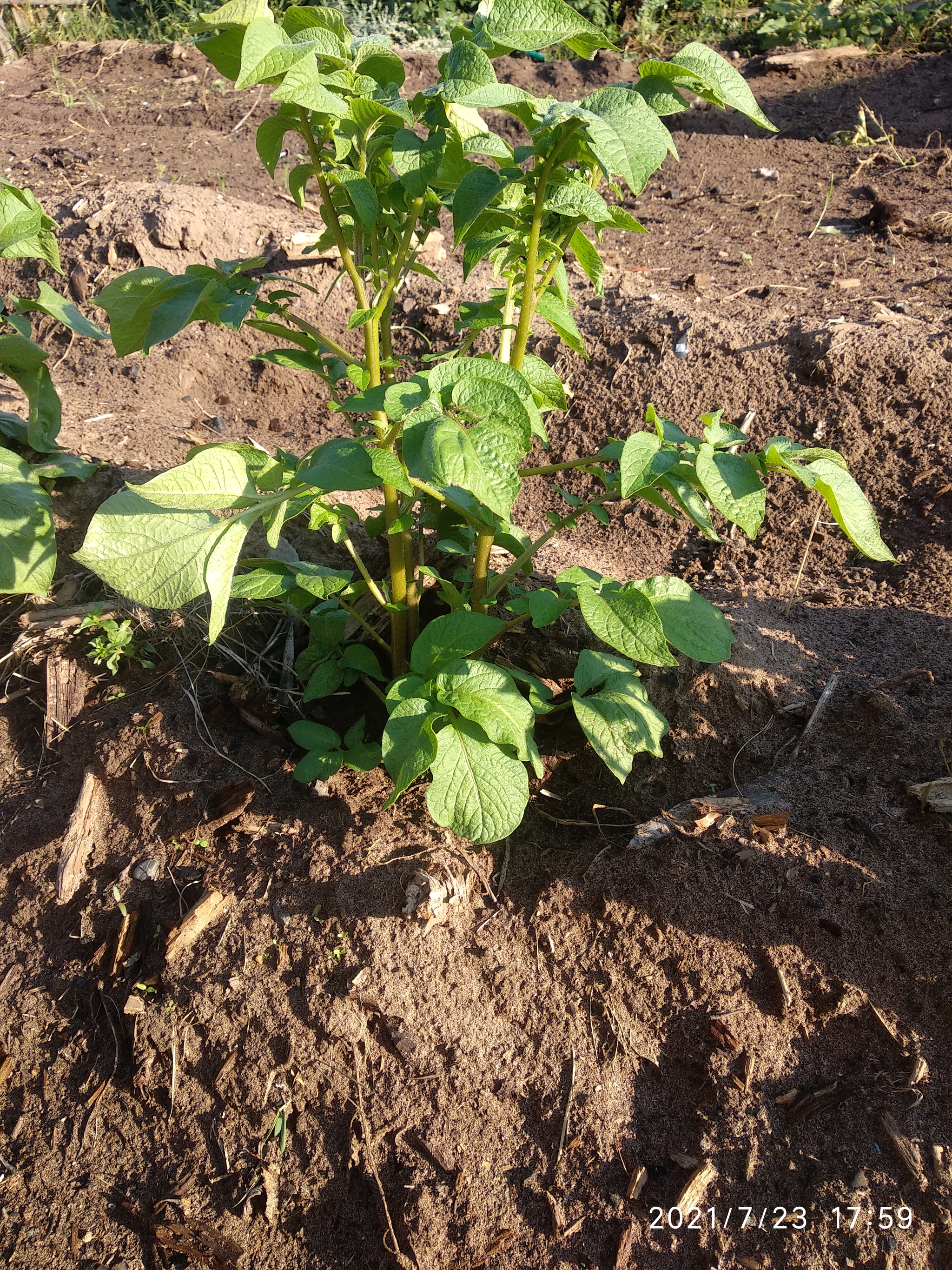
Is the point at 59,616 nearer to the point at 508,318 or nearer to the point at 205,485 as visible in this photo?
the point at 205,485

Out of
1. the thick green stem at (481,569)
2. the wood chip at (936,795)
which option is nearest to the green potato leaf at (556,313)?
the thick green stem at (481,569)

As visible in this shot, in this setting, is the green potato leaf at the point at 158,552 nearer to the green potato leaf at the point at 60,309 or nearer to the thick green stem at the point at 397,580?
the thick green stem at the point at 397,580

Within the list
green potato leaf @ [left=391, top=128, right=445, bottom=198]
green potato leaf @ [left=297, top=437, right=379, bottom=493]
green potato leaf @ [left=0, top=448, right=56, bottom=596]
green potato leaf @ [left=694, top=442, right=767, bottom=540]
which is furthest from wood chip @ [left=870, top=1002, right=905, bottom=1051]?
green potato leaf @ [left=0, top=448, right=56, bottom=596]

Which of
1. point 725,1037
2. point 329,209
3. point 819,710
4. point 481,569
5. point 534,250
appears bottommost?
point 725,1037

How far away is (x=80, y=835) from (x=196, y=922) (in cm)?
39

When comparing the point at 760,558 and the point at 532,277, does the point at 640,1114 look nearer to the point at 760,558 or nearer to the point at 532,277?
the point at 532,277

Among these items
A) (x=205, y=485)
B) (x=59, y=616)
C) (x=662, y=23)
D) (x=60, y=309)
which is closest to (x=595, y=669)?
(x=205, y=485)

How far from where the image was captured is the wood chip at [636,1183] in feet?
4.40

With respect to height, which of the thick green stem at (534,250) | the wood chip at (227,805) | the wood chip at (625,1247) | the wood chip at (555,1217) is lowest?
the wood chip at (625,1247)

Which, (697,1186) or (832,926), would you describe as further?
(832,926)

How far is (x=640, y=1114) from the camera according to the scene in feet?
4.66

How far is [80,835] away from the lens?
182 cm

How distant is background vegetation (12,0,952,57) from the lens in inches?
213

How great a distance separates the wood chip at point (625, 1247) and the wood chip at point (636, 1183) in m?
0.03
